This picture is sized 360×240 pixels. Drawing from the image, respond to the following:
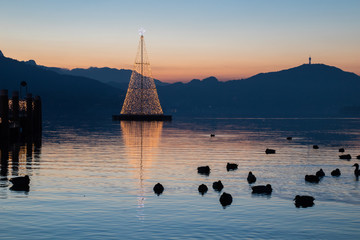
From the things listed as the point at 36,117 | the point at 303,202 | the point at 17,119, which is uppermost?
the point at 17,119

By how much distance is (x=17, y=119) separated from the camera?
82.8m

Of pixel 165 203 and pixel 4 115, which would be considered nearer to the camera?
pixel 165 203

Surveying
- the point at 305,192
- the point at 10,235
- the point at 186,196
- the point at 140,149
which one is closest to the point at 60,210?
the point at 10,235

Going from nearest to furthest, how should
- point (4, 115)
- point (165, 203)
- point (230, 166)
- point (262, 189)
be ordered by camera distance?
1. point (165, 203)
2. point (262, 189)
3. point (230, 166)
4. point (4, 115)

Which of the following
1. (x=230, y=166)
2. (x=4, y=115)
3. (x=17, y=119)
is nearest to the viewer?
(x=230, y=166)

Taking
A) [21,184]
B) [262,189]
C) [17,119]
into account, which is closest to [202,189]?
[262,189]

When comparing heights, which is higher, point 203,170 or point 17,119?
point 17,119

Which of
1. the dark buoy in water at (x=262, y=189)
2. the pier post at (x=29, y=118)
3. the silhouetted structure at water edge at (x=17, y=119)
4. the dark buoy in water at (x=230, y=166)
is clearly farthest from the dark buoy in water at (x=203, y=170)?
the pier post at (x=29, y=118)

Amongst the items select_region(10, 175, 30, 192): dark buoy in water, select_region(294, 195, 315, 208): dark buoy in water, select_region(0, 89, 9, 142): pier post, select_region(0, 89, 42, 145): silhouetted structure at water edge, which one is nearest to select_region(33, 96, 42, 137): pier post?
select_region(0, 89, 42, 145): silhouetted structure at water edge

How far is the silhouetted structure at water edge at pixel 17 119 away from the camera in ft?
243

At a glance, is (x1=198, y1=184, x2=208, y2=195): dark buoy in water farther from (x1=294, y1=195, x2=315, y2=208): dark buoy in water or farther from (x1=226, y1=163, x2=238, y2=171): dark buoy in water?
(x1=226, y1=163, x2=238, y2=171): dark buoy in water

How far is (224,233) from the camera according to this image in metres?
25.0

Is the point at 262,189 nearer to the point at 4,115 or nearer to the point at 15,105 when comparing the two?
the point at 4,115

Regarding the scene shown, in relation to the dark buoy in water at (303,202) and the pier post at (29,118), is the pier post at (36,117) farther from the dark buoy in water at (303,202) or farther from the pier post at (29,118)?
the dark buoy in water at (303,202)
